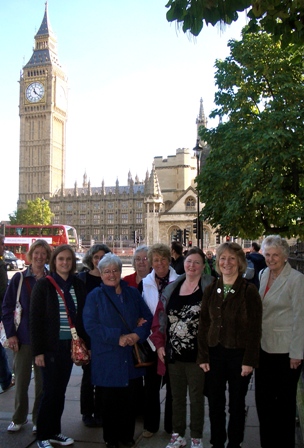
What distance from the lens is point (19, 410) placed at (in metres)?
4.69

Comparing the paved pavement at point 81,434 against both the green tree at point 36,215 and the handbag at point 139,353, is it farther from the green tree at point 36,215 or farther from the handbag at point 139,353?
the green tree at point 36,215

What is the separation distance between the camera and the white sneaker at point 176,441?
428cm

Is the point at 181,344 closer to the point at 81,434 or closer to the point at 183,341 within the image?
the point at 183,341

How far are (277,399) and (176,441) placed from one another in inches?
37.8

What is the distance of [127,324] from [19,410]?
4.64 feet

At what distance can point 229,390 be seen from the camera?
13.3 feet

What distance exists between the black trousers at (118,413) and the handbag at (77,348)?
0.31 m

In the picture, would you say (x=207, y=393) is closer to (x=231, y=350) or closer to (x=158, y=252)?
Answer: (x=231, y=350)

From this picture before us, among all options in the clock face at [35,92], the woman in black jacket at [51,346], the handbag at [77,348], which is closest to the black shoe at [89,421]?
the woman in black jacket at [51,346]

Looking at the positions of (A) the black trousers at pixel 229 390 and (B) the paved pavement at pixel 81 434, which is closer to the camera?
(A) the black trousers at pixel 229 390

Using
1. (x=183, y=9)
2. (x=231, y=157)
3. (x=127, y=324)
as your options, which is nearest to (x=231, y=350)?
(x=127, y=324)

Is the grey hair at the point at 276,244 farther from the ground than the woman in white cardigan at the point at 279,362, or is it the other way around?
the grey hair at the point at 276,244

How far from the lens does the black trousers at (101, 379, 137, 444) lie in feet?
14.0

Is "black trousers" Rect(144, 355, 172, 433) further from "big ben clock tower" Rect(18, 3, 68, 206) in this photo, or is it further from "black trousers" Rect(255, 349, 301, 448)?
"big ben clock tower" Rect(18, 3, 68, 206)
